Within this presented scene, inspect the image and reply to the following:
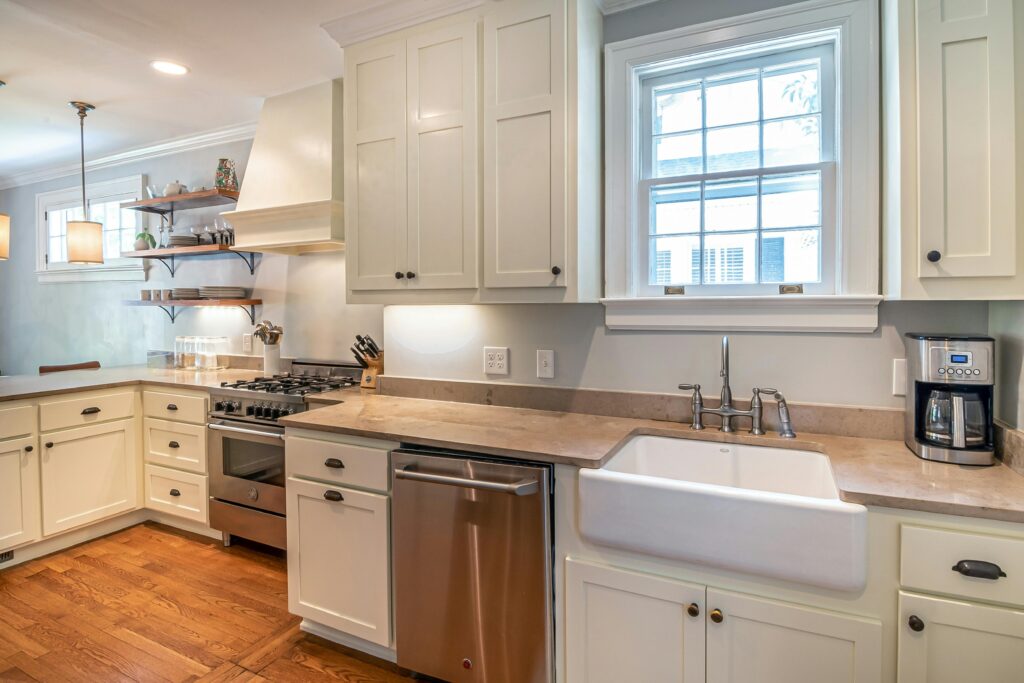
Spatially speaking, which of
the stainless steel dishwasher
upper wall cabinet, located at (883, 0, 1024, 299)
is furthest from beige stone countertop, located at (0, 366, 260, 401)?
upper wall cabinet, located at (883, 0, 1024, 299)

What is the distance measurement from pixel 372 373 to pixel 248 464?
86 cm

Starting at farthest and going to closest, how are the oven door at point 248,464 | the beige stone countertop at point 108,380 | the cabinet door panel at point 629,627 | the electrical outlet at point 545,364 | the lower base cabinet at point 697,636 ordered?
the beige stone countertop at point 108,380 → the oven door at point 248,464 → the electrical outlet at point 545,364 → the cabinet door panel at point 629,627 → the lower base cabinet at point 697,636

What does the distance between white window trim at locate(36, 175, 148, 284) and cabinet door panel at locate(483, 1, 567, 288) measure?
342cm

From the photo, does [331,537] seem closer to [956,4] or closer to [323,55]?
[323,55]

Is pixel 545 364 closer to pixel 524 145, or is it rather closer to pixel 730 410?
pixel 730 410

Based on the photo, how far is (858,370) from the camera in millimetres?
1773

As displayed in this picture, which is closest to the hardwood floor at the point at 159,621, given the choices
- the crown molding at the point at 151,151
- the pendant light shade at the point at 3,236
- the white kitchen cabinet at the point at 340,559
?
the white kitchen cabinet at the point at 340,559

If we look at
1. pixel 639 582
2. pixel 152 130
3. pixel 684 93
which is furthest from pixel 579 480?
pixel 152 130

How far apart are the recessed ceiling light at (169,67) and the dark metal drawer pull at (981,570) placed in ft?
11.7

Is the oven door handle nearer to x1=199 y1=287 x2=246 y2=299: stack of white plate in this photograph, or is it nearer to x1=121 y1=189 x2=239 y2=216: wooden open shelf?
x1=199 y1=287 x2=246 y2=299: stack of white plate

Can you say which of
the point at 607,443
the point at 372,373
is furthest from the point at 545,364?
the point at 372,373

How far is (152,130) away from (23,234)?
260cm

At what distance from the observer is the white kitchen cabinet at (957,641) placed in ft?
3.76

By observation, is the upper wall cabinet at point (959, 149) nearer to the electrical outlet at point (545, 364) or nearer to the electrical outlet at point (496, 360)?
the electrical outlet at point (545, 364)
